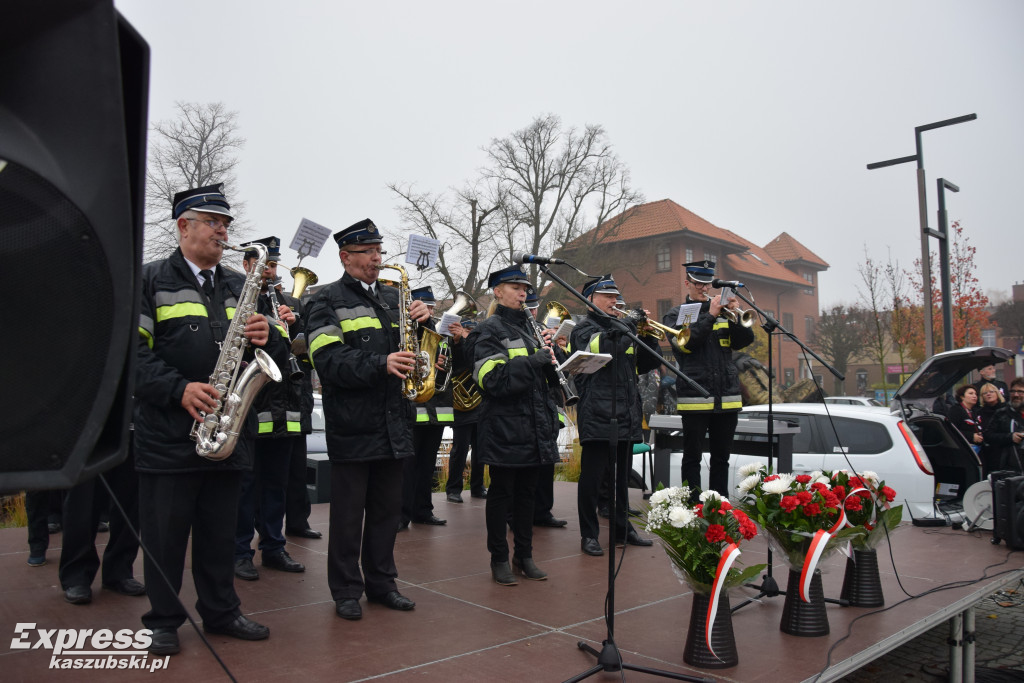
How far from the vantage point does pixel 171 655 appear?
12.4 feet

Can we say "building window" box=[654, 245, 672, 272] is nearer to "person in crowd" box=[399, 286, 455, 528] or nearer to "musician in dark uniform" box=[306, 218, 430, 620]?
"person in crowd" box=[399, 286, 455, 528]

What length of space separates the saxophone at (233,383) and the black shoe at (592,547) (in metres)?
3.24

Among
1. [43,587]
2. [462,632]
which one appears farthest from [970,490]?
[43,587]

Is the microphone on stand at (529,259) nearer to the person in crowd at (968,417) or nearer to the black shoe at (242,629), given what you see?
the black shoe at (242,629)

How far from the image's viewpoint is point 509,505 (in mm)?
5613

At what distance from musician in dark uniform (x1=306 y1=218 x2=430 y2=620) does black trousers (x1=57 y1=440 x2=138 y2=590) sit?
123 cm

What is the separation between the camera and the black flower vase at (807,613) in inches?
173

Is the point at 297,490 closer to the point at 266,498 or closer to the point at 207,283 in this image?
the point at 266,498

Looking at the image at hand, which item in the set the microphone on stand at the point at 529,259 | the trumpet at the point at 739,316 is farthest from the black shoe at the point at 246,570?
the trumpet at the point at 739,316

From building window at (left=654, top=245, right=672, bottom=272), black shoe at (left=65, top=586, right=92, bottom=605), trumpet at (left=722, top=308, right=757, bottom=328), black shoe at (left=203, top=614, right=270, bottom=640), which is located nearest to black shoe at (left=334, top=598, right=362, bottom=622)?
black shoe at (left=203, top=614, right=270, bottom=640)

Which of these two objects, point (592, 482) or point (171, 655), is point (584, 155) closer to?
point (592, 482)

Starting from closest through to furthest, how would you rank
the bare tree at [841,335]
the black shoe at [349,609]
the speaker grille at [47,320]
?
1. the speaker grille at [47,320]
2. the black shoe at [349,609]
3. the bare tree at [841,335]

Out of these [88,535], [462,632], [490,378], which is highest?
[490,378]

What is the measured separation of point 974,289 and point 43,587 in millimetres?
27455
